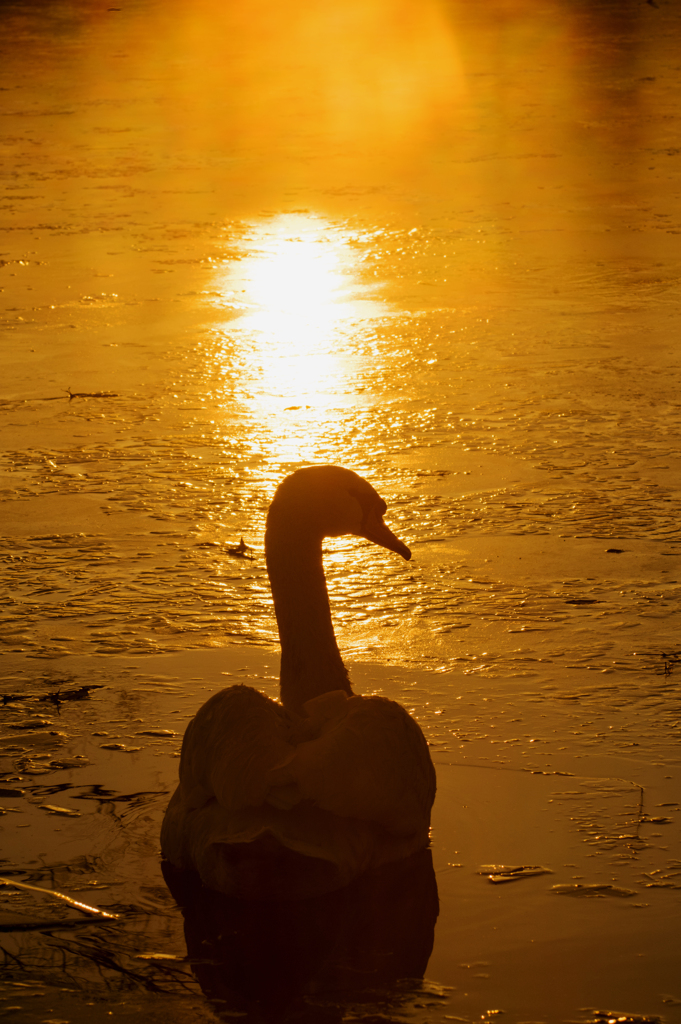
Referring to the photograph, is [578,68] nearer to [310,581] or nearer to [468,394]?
[468,394]

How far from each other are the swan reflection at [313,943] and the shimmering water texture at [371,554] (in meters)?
0.01

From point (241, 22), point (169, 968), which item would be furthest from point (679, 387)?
point (241, 22)

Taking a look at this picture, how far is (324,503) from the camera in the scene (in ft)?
13.6

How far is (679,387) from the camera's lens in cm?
816

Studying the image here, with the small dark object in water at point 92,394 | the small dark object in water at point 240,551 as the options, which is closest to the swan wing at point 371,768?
the small dark object in water at point 240,551

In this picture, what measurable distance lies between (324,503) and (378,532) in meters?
0.29

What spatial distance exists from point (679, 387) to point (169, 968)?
5766 millimetres

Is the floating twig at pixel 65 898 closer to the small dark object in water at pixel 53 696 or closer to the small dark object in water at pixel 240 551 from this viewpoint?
the small dark object in water at pixel 53 696

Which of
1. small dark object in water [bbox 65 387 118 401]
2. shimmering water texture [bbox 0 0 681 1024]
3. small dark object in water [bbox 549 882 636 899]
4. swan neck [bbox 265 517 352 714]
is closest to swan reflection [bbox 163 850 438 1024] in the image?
shimmering water texture [bbox 0 0 681 1024]

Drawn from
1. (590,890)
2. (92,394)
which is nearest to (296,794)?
(590,890)

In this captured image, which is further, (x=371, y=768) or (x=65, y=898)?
(x=65, y=898)

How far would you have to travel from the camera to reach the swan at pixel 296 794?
3273 millimetres

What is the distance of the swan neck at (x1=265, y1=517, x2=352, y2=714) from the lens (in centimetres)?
404

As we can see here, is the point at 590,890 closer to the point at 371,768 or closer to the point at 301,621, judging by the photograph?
the point at 371,768
